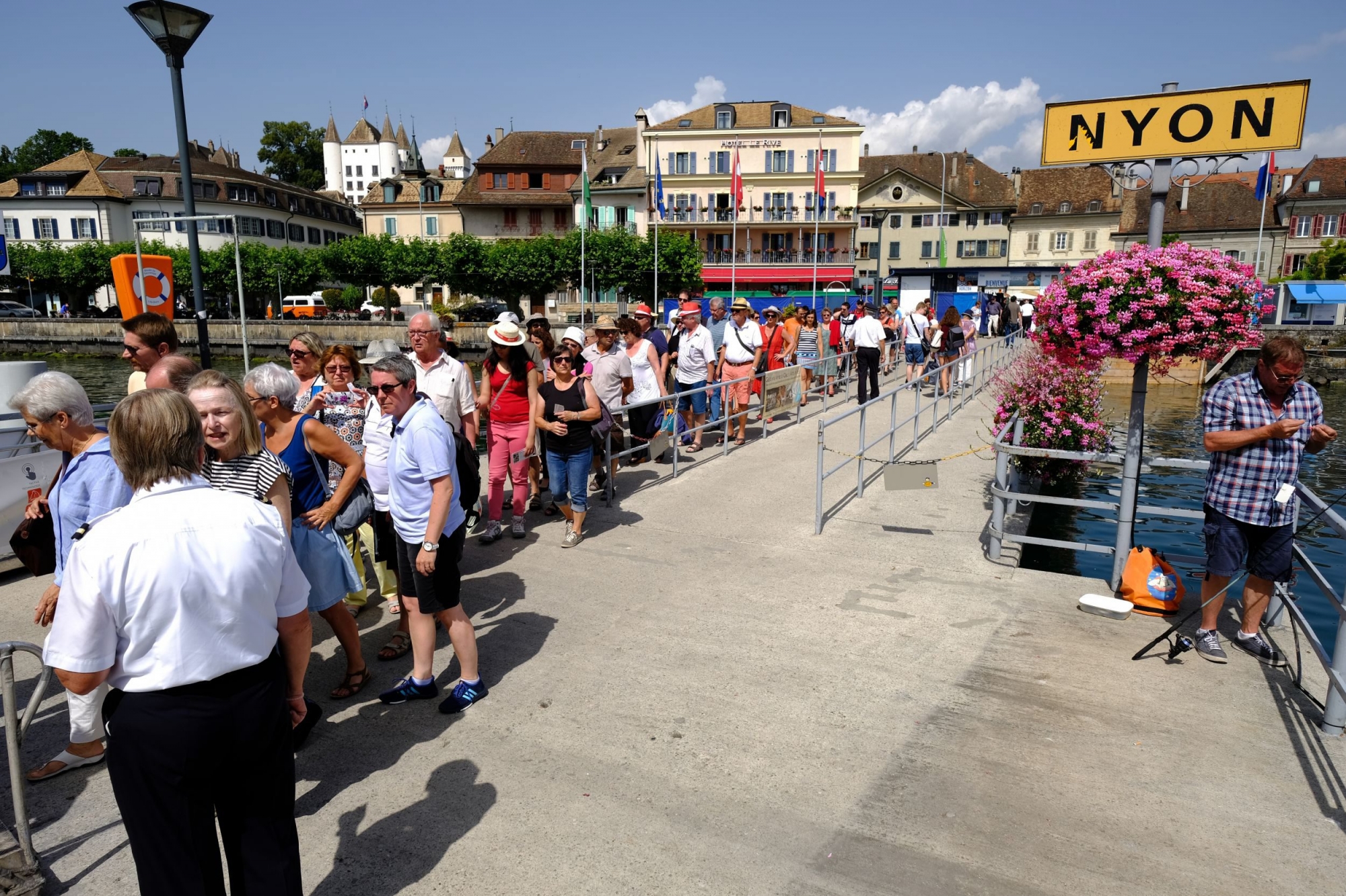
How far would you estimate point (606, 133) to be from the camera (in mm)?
65125

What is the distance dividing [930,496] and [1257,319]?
378cm

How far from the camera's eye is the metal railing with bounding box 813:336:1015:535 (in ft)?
25.6

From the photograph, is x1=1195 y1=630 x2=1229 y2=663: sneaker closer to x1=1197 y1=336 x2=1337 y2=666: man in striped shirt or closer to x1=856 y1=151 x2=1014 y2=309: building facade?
x1=1197 y1=336 x2=1337 y2=666: man in striped shirt

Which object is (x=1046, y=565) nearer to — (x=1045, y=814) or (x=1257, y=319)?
(x=1257, y=319)

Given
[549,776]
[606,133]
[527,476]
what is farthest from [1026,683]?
[606,133]

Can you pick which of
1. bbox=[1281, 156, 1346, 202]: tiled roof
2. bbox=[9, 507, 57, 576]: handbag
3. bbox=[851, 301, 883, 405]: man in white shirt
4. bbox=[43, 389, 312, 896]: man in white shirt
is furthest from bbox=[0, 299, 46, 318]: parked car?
bbox=[1281, 156, 1346, 202]: tiled roof

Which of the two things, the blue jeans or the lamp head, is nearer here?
the blue jeans

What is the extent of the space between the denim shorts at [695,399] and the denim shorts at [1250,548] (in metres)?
6.27

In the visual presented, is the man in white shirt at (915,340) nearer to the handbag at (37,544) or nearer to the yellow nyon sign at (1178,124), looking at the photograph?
the yellow nyon sign at (1178,124)

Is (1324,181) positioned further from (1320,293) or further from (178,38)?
(178,38)

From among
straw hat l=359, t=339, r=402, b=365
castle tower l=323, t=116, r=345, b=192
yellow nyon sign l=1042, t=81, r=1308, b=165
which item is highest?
castle tower l=323, t=116, r=345, b=192

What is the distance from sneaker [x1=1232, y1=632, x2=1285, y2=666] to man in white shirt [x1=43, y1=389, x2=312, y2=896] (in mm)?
5206

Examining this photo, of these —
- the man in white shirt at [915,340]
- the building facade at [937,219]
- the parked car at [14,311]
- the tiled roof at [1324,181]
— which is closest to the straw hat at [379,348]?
the man in white shirt at [915,340]

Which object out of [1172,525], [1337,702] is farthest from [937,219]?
[1337,702]
